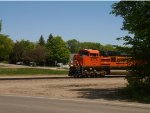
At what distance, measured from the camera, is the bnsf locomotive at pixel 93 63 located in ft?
167

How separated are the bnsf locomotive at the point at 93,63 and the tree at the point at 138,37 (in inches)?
972

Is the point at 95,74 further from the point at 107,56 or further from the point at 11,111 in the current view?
the point at 11,111

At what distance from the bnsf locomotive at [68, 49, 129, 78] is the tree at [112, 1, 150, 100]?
81.0ft

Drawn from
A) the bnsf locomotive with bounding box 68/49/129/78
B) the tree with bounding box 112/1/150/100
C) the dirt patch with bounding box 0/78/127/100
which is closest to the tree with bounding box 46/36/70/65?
the bnsf locomotive with bounding box 68/49/129/78

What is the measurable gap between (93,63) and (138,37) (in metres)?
27.6

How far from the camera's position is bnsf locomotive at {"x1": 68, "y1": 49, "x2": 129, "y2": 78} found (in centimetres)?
5084

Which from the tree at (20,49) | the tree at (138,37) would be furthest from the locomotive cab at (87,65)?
the tree at (20,49)

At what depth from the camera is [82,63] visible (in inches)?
1997

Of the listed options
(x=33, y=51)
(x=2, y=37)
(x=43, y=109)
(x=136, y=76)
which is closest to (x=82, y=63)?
(x=136, y=76)

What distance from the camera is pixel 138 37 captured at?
24.0m

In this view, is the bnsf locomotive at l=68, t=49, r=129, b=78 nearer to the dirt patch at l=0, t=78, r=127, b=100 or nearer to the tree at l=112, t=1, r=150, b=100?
the dirt patch at l=0, t=78, r=127, b=100

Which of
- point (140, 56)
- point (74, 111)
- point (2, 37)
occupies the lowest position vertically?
point (74, 111)

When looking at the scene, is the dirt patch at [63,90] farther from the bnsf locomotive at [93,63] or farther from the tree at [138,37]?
the bnsf locomotive at [93,63]

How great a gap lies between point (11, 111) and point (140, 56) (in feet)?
37.0
